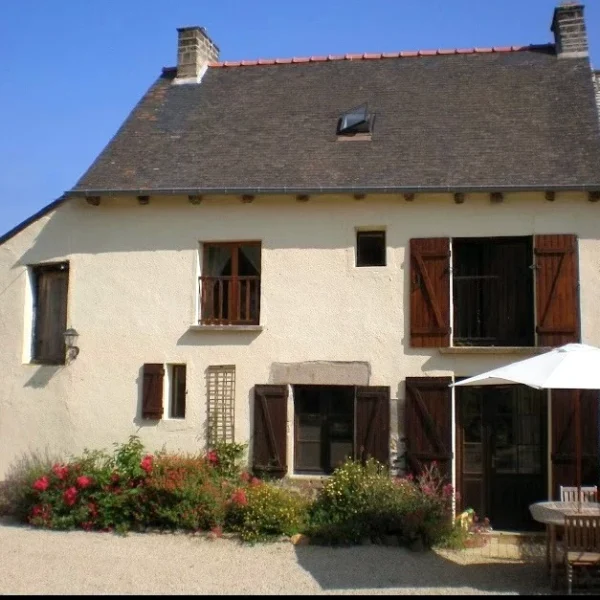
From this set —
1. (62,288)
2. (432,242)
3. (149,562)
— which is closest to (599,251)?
(432,242)

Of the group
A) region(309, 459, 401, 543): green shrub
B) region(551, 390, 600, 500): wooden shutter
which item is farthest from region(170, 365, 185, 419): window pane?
region(551, 390, 600, 500): wooden shutter

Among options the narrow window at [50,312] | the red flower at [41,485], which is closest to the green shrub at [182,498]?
the red flower at [41,485]

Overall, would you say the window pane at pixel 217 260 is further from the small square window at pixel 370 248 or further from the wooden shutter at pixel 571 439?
the wooden shutter at pixel 571 439

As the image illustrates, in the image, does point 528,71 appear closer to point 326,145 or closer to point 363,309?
point 326,145

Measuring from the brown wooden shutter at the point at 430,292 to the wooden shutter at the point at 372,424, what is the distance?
34.7 inches

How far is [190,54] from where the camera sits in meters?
14.3

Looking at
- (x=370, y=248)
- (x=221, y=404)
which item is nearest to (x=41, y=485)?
(x=221, y=404)

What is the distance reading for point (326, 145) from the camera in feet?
39.5

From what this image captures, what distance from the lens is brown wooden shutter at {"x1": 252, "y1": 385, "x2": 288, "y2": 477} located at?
35.2 ft

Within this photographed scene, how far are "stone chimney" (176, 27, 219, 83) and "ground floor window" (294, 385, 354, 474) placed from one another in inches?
259

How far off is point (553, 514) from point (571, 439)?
262 centimetres

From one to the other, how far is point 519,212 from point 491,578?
16.1 ft

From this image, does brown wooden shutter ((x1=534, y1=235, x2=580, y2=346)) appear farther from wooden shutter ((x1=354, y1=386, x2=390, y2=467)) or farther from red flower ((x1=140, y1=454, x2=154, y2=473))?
red flower ((x1=140, y1=454, x2=154, y2=473))

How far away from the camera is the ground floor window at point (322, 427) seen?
1092 centimetres
